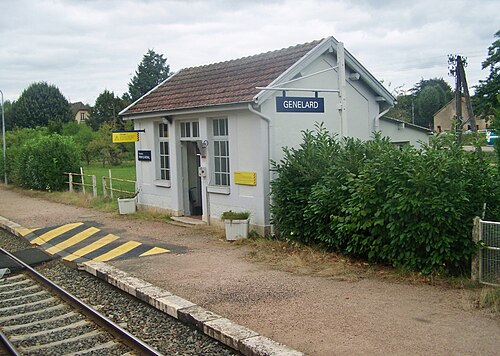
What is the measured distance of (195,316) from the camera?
23.3ft

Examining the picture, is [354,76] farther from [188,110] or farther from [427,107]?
[427,107]

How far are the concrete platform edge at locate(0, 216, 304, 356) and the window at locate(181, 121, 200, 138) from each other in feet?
18.0

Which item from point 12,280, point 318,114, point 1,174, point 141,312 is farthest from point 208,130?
point 1,174

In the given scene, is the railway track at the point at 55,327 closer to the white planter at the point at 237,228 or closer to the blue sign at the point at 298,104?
the white planter at the point at 237,228

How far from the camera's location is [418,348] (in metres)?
5.73

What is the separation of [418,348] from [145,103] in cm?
1298

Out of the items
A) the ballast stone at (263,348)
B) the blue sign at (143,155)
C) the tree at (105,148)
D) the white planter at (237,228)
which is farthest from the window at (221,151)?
the tree at (105,148)

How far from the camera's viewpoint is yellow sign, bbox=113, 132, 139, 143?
16578mm

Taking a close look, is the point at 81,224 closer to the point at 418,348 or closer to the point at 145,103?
the point at 145,103

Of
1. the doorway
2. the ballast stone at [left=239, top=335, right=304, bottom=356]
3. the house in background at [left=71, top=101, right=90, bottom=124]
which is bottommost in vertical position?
the ballast stone at [left=239, top=335, right=304, bottom=356]

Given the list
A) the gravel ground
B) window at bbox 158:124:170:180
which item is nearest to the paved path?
the gravel ground

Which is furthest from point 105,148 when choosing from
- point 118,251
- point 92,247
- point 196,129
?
point 118,251

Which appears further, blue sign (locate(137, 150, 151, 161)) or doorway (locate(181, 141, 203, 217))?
blue sign (locate(137, 150, 151, 161))

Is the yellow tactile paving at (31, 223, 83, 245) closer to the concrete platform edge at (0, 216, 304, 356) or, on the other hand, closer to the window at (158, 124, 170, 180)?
the window at (158, 124, 170, 180)
